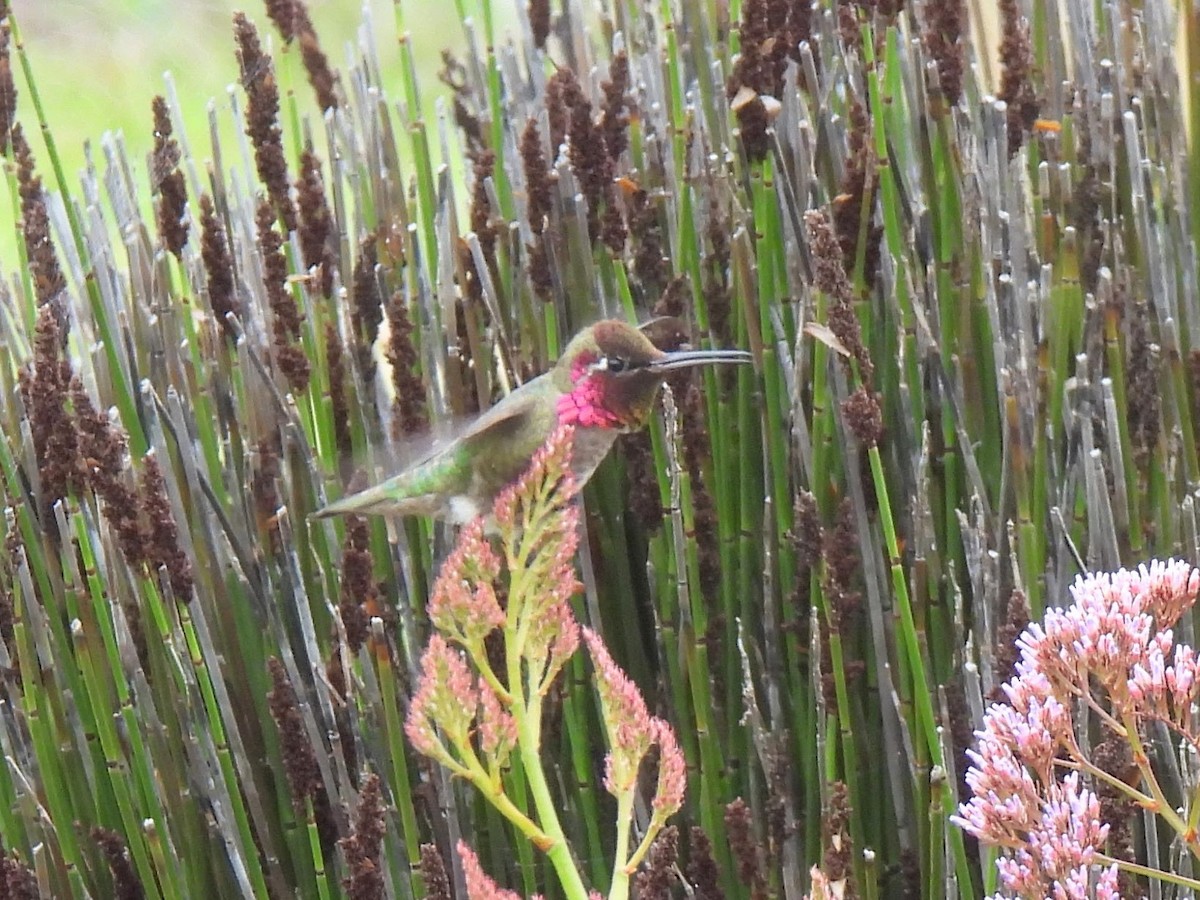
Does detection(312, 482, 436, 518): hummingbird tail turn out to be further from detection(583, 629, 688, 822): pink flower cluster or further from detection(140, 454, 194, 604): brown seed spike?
detection(583, 629, 688, 822): pink flower cluster

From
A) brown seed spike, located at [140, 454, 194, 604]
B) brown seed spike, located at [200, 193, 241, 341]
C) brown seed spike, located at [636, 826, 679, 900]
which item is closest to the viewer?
brown seed spike, located at [636, 826, 679, 900]

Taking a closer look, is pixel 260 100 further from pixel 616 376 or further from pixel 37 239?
pixel 616 376

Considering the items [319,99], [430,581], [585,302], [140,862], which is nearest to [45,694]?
[140,862]

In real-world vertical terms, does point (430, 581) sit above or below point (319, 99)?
below

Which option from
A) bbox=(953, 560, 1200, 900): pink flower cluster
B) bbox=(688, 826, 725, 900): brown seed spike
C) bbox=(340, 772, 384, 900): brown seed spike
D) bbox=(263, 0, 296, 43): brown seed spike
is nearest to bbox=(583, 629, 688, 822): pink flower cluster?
bbox=(953, 560, 1200, 900): pink flower cluster

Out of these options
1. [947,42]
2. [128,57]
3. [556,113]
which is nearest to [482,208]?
[556,113]

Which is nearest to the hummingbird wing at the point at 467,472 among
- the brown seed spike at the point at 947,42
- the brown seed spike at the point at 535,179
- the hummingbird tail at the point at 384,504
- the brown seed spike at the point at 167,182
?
the hummingbird tail at the point at 384,504

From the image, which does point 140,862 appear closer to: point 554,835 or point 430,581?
point 430,581
